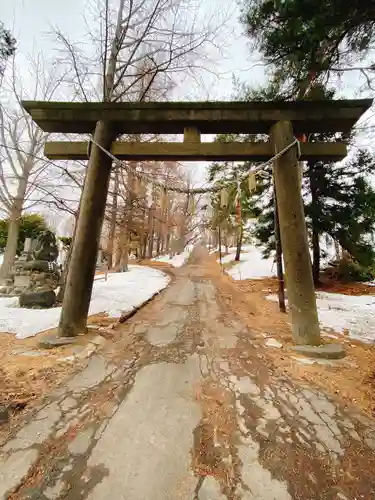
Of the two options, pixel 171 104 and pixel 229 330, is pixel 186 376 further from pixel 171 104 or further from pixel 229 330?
pixel 171 104

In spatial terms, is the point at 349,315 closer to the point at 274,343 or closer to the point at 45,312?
the point at 274,343

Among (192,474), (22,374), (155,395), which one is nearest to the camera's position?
(192,474)

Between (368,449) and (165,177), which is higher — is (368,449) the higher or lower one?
the lower one

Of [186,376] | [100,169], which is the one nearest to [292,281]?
[186,376]

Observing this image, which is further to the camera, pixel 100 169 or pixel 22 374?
pixel 100 169

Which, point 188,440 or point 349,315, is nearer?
point 188,440

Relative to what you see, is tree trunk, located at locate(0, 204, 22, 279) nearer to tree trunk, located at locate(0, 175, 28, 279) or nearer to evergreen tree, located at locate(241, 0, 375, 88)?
tree trunk, located at locate(0, 175, 28, 279)

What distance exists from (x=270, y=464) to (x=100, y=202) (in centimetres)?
378

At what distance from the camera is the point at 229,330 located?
179 inches

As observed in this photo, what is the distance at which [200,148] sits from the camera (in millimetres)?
3941

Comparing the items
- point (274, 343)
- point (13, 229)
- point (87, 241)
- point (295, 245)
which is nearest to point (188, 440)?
point (274, 343)

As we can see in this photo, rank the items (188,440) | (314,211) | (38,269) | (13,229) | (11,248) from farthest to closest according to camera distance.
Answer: (13,229)
(11,248)
(314,211)
(38,269)
(188,440)

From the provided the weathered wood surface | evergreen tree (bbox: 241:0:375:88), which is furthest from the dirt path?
evergreen tree (bbox: 241:0:375:88)

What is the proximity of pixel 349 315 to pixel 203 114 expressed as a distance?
18.4ft
